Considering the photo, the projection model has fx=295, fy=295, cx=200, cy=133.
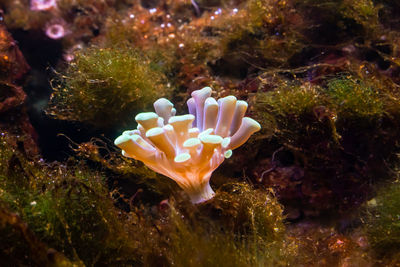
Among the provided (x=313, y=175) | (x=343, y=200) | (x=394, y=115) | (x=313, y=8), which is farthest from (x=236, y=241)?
(x=313, y=8)

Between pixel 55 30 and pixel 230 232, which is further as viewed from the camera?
pixel 55 30

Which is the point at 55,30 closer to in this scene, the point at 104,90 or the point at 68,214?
the point at 104,90

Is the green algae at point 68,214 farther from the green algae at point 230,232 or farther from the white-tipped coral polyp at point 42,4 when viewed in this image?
the white-tipped coral polyp at point 42,4

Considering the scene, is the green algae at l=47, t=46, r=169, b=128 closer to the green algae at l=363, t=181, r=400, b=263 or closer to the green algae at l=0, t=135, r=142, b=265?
the green algae at l=0, t=135, r=142, b=265

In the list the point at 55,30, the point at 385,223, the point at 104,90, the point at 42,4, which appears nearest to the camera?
the point at 385,223

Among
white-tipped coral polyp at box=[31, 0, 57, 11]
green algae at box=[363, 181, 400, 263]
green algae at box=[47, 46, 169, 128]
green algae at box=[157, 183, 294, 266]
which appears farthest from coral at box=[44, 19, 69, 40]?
green algae at box=[363, 181, 400, 263]

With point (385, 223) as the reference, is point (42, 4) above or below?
above

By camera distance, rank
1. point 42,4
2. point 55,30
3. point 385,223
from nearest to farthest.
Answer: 1. point 385,223
2. point 55,30
3. point 42,4

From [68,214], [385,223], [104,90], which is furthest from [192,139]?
[385,223]

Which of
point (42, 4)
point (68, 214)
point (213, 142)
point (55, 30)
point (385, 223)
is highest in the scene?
point (42, 4)
